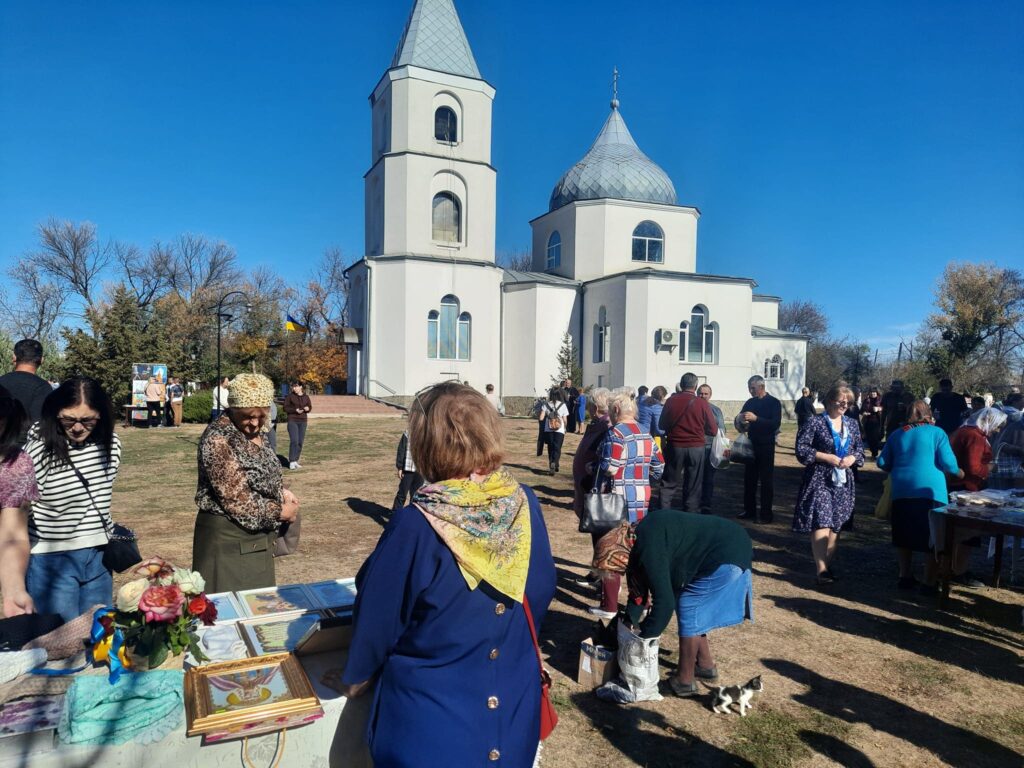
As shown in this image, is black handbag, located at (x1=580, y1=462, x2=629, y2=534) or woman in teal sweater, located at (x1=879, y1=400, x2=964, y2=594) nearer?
black handbag, located at (x1=580, y1=462, x2=629, y2=534)

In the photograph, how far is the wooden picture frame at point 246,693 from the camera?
2.05 m

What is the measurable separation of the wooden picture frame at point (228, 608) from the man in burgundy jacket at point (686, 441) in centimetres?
588

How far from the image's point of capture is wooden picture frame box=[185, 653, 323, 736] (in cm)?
205

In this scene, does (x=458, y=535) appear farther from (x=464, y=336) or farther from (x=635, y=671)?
(x=464, y=336)

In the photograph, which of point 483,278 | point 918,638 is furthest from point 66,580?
point 483,278

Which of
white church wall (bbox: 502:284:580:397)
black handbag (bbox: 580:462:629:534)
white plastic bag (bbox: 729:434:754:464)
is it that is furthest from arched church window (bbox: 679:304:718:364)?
black handbag (bbox: 580:462:629:534)

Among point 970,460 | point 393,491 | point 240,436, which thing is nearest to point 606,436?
point 240,436

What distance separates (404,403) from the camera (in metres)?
27.6

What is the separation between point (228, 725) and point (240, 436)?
178cm

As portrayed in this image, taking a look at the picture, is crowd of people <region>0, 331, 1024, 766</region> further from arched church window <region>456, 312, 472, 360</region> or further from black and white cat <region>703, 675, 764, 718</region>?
arched church window <region>456, 312, 472, 360</region>

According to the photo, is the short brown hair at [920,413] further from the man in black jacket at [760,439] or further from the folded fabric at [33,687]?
the folded fabric at [33,687]

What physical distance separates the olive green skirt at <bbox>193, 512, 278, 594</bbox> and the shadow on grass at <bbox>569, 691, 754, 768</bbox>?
6.78 feet

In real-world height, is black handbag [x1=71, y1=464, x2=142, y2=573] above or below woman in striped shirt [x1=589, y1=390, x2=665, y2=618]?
below

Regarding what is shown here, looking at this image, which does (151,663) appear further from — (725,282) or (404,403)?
(725,282)
